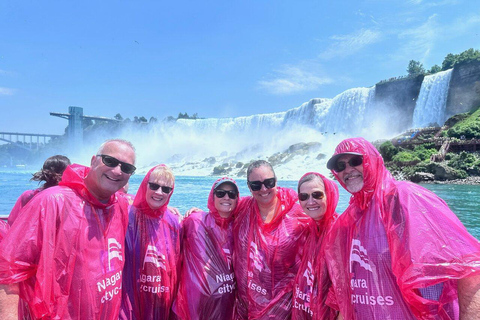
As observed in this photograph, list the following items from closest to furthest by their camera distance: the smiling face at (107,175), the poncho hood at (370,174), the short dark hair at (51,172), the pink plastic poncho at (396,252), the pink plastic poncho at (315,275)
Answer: the pink plastic poncho at (396,252)
the poncho hood at (370,174)
the smiling face at (107,175)
the pink plastic poncho at (315,275)
the short dark hair at (51,172)

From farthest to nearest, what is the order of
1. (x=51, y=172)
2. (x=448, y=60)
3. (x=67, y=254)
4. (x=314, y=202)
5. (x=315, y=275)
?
(x=448, y=60)
(x=51, y=172)
(x=314, y=202)
(x=315, y=275)
(x=67, y=254)

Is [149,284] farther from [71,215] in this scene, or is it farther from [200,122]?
[200,122]

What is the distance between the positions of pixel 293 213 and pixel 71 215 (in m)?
1.43

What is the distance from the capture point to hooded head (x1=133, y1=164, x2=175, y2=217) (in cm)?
219

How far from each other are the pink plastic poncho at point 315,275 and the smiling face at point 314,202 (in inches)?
1.2

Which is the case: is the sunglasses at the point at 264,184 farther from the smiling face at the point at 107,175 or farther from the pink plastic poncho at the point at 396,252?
the smiling face at the point at 107,175

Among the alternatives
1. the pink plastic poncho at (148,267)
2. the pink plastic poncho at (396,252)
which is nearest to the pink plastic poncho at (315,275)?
the pink plastic poncho at (396,252)

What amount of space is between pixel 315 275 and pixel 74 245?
4.42ft

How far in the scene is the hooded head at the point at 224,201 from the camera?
7.57ft

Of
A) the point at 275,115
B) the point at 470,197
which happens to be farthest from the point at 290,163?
the point at 470,197

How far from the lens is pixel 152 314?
83.6 inches

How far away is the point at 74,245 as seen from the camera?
4.88 feet

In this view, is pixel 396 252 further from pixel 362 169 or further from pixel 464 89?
pixel 464 89

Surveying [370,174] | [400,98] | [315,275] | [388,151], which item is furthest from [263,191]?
[400,98]
